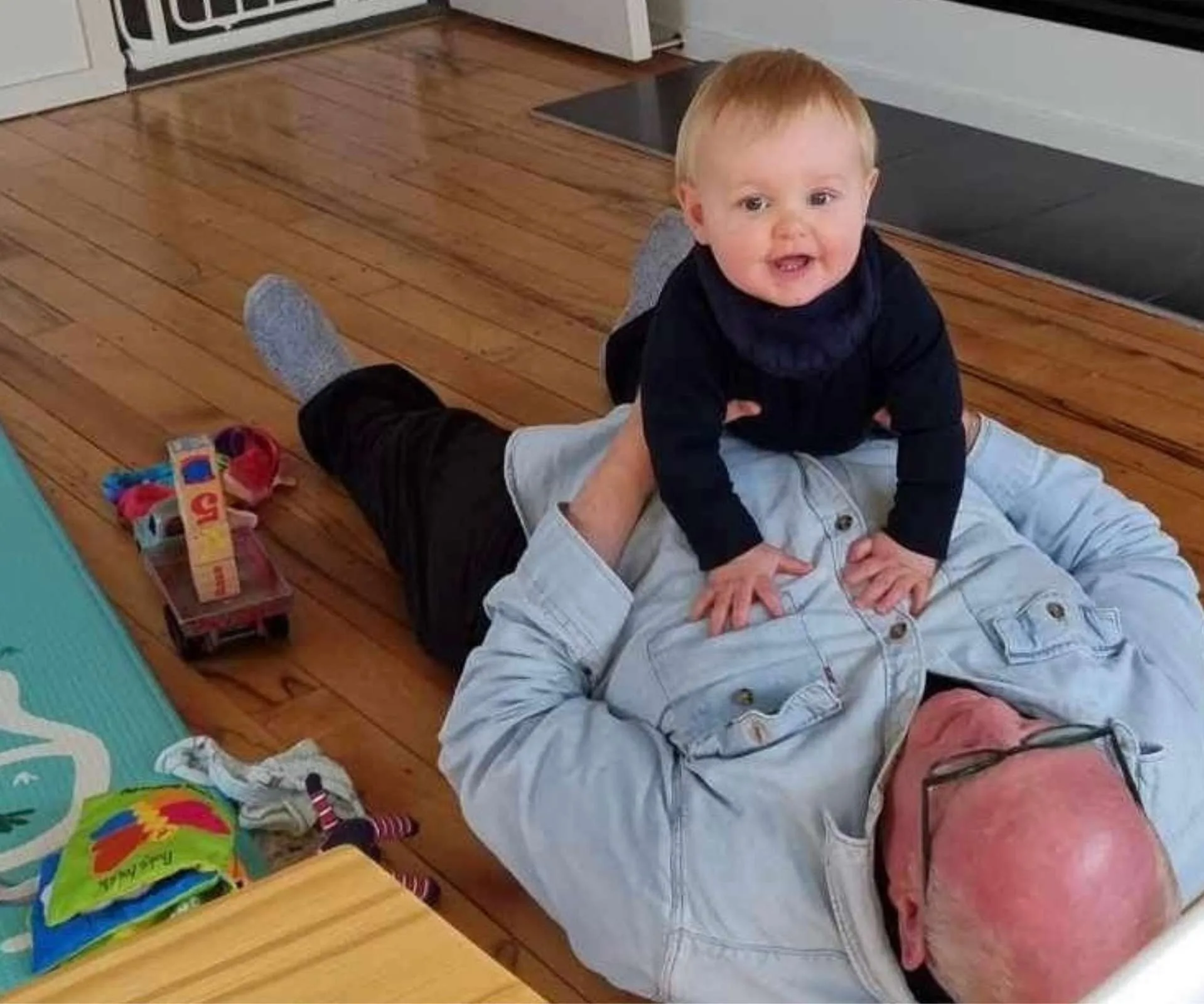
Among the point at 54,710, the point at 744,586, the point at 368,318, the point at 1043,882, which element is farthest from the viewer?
the point at 368,318

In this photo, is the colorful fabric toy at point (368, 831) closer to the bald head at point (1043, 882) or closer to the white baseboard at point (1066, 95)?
the bald head at point (1043, 882)

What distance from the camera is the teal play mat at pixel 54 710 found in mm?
1567

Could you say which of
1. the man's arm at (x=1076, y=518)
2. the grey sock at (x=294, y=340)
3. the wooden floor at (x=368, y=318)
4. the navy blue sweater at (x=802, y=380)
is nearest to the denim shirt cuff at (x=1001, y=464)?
the man's arm at (x=1076, y=518)

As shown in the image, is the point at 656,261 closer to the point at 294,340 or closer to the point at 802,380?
the point at 294,340

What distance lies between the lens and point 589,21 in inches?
147

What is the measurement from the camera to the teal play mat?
1.57 m

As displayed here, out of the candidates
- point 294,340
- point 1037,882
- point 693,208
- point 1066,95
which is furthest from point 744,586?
point 1066,95

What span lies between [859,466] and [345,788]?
53cm

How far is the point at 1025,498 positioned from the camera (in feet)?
5.26

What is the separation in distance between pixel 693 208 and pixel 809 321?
121 mm

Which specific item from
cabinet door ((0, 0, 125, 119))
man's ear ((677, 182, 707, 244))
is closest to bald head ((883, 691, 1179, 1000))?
man's ear ((677, 182, 707, 244))

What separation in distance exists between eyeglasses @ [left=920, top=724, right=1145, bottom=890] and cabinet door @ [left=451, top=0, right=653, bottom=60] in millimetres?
2737

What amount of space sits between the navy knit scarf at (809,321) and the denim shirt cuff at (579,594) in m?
0.21

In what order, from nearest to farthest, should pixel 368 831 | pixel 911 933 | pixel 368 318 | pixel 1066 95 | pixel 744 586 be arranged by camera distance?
1. pixel 911 933
2. pixel 744 586
3. pixel 368 831
4. pixel 368 318
5. pixel 1066 95
